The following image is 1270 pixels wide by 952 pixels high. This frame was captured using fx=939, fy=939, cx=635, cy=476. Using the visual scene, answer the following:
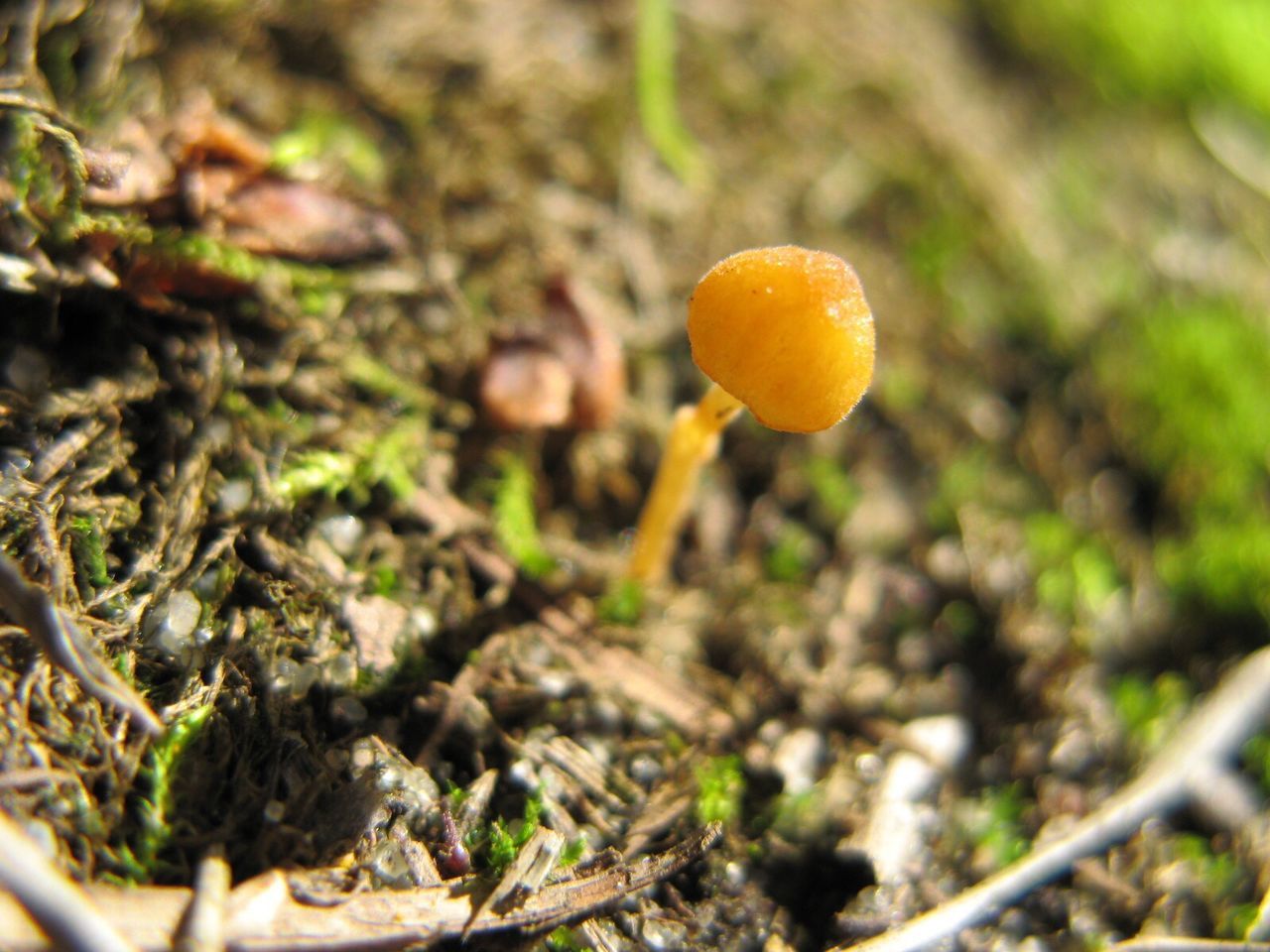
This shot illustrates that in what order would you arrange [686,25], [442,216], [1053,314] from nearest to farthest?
[442,216] < [1053,314] < [686,25]

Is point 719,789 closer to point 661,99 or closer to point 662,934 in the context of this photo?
point 662,934

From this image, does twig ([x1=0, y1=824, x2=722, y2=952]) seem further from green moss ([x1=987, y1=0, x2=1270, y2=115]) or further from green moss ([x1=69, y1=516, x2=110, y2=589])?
green moss ([x1=987, y1=0, x2=1270, y2=115])

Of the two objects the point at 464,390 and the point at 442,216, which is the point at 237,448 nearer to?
the point at 464,390

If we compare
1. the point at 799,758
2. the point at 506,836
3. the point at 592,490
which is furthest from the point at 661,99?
the point at 506,836

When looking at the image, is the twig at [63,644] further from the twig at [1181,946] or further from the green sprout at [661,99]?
the green sprout at [661,99]

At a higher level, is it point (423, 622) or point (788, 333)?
point (788, 333)

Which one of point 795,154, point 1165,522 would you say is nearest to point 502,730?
point 1165,522

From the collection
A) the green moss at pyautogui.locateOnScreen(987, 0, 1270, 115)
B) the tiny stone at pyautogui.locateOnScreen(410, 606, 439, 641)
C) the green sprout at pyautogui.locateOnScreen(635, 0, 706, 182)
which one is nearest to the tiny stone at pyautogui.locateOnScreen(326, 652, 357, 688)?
the tiny stone at pyautogui.locateOnScreen(410, 606, 439, 641)
